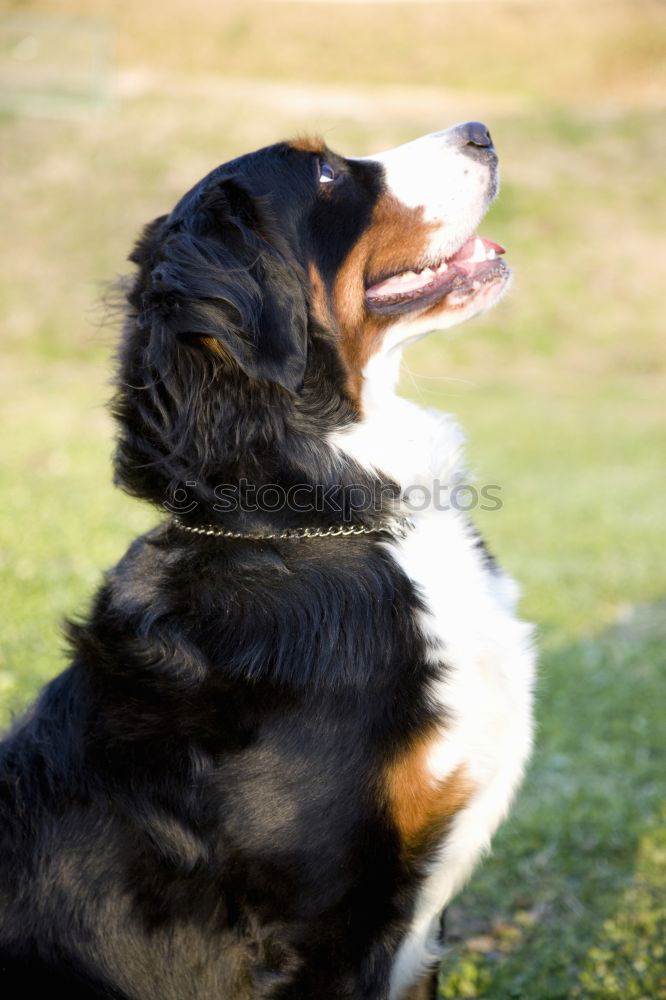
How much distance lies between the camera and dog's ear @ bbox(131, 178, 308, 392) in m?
2.75

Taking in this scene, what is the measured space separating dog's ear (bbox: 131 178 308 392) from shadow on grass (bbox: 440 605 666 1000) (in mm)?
1466

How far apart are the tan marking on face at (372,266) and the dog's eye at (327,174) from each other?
18cm

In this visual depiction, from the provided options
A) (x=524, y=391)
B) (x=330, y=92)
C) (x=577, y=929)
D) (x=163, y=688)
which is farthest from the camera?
(x=330, y=92)

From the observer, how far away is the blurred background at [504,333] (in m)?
4.40

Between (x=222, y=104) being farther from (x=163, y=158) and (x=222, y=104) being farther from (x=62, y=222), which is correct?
(x=62, y=222)

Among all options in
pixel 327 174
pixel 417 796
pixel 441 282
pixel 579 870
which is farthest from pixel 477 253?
pixel 579 870

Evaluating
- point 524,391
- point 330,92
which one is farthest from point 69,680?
point 330,92

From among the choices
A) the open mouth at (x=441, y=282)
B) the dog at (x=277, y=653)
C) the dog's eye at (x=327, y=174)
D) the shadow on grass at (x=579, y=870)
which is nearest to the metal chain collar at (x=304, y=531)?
the dog at (x=277, y=653)

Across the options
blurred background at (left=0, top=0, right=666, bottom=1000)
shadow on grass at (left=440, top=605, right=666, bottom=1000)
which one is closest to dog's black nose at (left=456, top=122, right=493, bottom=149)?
blurred background at (left=0, top=0, right=666, bottom=1000)

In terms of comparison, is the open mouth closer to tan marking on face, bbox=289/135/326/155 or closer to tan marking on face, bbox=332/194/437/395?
tan marking on face, bbox=332/194/437/395

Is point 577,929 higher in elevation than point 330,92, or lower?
higher

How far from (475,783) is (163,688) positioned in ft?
2.82

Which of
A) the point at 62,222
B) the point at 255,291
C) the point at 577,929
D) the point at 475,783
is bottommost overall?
the point at 62,222

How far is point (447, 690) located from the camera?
263 cm
